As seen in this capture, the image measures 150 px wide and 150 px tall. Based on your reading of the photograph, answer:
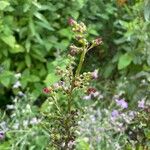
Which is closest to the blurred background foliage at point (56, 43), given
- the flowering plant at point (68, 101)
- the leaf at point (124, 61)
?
the leaf at point (124, 61)

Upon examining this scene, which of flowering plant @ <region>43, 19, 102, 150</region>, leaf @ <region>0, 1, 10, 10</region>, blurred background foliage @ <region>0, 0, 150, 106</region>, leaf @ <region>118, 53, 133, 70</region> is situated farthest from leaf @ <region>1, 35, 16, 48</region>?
flowering plant @ <region>43, 19, 102, 150</region>

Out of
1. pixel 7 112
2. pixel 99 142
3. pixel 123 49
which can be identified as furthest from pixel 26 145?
pixel 123 49

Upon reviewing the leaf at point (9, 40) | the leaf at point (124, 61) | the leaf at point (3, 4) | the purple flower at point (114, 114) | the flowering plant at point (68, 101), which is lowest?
the flowering plant at point (68, 101)

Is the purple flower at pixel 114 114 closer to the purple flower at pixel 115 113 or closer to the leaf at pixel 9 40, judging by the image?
the purple flower at pixel 115 113

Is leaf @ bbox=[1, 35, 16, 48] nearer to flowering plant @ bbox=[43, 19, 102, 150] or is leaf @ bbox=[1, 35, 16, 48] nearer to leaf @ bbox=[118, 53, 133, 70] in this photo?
leaf @ bbox=[118, 53, 133, 70]

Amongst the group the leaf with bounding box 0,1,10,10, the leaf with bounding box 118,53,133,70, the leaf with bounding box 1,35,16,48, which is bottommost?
the leaf with bounding box 1,35,16,48

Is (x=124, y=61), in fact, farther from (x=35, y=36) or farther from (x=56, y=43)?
(x=35, y=36)

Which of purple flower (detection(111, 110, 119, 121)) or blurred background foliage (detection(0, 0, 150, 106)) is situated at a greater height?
blurred background foliage (detection(0, 0, 150, 106))
